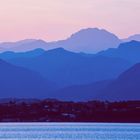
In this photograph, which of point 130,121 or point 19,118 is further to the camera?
point 19,118

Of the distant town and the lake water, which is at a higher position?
the distant town

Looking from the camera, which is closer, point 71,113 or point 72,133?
point 72,133

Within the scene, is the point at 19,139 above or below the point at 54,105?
below

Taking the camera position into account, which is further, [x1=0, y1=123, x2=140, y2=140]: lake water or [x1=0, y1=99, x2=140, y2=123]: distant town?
[x1=0, y1=99, x2=140, y2=123]: distant town

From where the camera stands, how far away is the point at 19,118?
488 ft

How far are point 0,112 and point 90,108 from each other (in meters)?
17.6

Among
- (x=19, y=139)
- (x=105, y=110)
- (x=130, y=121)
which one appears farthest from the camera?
(x=105, y=110)

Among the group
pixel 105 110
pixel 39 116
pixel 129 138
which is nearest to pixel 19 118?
pixel 39 116

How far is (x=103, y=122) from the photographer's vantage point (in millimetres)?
140875

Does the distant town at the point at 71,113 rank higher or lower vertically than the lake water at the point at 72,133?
higher

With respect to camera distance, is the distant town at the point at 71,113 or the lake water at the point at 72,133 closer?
the lake water at the point at 72,133

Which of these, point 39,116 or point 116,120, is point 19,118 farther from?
point 116,120

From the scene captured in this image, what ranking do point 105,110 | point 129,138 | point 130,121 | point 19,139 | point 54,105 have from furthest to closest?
point 54,105 < point 105,110 < point 130,121 < point 129,138 < point 19,139

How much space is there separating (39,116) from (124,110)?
18605mm
